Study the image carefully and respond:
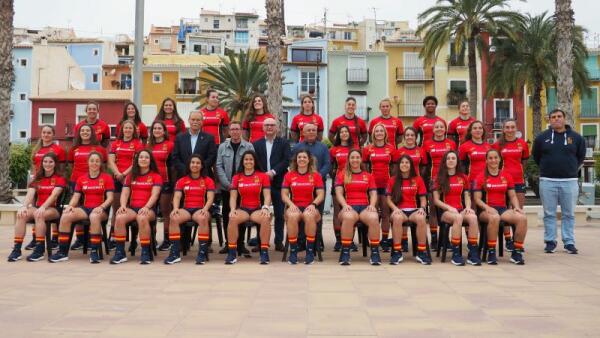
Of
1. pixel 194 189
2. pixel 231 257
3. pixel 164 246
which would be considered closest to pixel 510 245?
pixel 231 257

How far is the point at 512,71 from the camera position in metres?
33.2

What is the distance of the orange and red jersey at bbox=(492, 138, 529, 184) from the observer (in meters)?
8.93

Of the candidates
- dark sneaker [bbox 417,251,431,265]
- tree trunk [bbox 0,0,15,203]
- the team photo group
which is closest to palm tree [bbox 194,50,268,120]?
tree trunk [bbox 0,0,15,203]

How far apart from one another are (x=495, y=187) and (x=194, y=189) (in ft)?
14.1

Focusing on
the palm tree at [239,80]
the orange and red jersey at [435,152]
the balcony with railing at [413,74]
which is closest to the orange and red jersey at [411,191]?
the orange and red jersey at [435,152]

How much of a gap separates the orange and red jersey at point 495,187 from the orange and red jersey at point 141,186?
180 inches

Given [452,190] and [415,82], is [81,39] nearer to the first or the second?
[415,82]

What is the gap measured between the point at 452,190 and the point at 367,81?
40.3 m

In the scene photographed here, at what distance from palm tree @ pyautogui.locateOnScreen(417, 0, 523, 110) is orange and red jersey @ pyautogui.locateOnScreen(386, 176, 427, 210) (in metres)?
23.7

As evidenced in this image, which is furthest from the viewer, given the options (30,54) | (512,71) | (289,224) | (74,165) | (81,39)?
(81,39)

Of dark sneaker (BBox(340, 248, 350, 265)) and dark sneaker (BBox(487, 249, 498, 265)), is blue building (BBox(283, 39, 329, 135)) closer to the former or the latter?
dark sneaker (BBox(487, 249, 498, 265))

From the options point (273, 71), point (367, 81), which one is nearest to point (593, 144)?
point (367, 81)

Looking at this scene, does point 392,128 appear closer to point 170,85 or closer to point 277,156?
point 277,156

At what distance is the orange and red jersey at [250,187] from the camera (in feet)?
27.4
